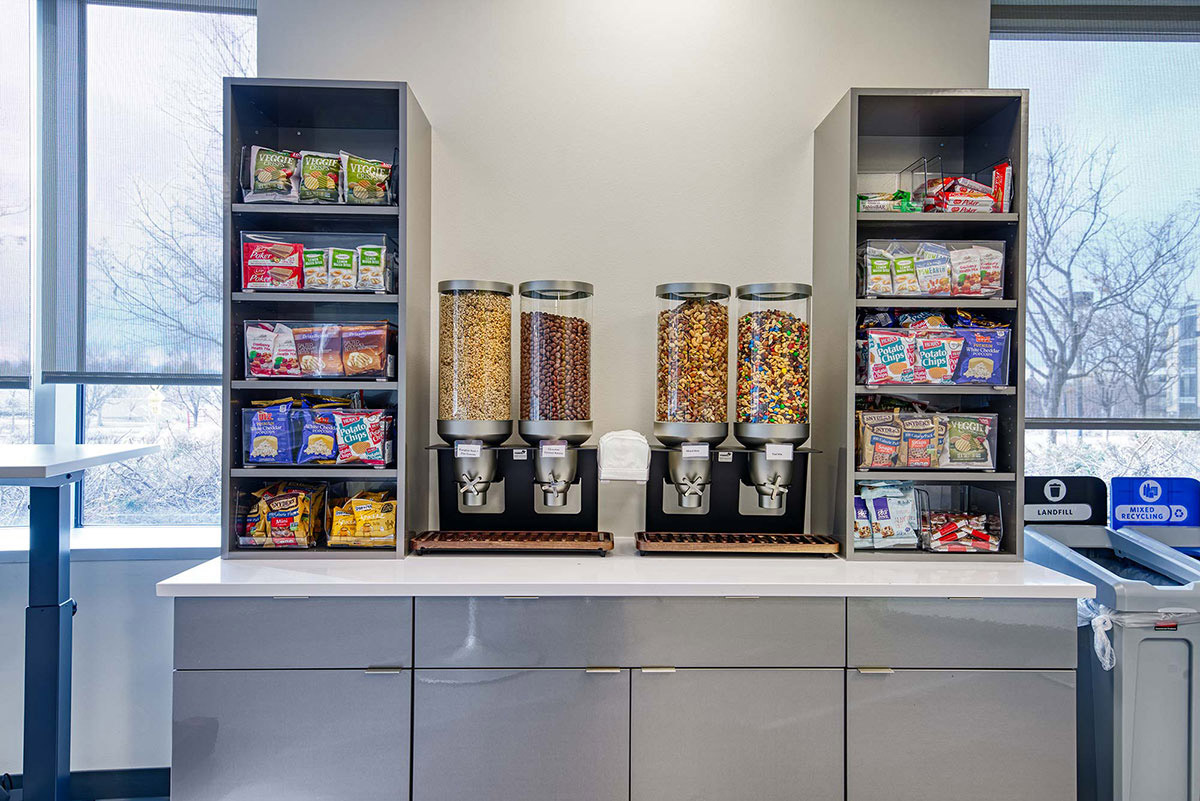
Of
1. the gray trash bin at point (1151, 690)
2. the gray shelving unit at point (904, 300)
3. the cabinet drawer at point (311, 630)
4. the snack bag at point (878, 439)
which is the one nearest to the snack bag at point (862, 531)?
the gray shelving unit at point (904, 300)

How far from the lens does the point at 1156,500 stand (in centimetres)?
237

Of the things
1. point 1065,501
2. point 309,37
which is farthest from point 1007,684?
point 309,37

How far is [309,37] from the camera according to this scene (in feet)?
7.73

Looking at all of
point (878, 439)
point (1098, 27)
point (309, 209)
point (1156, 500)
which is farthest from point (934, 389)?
point (309, 209)

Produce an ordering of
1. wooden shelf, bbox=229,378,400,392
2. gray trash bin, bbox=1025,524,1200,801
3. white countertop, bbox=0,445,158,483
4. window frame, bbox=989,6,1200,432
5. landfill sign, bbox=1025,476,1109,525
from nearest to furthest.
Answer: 1. white countertop, bbox=0,445,158,483
2. gray trash bin, bbox=1025,524,1200,801
3. wooden shelf, bbox=229,378,400,392
4. landfill sign, bbox=1025,476,1109,525
5. window frame, bbox=989,6,1200,432

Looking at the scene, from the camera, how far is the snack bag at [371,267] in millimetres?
2027

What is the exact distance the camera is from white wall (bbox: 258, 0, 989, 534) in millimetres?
2363

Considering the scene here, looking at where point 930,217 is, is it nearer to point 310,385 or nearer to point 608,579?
point 608,579

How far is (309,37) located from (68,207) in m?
0.97

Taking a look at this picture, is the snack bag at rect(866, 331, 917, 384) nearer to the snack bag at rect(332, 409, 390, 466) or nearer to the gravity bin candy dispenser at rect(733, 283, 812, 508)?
the gravity bin candy dispenser at rect(733, 283, 812, 508)

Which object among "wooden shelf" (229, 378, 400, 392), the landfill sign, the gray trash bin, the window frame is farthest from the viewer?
the window frame

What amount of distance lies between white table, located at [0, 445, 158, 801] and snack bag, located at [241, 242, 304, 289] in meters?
0.59

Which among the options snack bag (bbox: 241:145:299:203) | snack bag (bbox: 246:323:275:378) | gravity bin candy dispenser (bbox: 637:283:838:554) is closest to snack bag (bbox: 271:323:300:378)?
snack bag (bbox: 246:323:275:378)

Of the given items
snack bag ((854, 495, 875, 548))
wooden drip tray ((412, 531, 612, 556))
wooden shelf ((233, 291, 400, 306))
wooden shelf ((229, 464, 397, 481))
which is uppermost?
wooden shelf ((233, 291, 400, 306))
